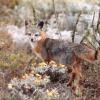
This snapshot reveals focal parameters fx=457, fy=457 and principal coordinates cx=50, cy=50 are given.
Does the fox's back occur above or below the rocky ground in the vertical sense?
above

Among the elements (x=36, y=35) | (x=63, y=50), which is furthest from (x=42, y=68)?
(x=36, y=35)

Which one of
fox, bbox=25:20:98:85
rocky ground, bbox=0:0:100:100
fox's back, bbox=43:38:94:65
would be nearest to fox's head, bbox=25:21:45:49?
fox, bbox=25:20:98:85

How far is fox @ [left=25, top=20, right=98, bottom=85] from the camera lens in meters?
9.11

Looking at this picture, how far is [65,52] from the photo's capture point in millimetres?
9469

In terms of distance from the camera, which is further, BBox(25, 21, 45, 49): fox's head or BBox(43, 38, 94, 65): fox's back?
BBox(25, 21, 45, 49): fox's head

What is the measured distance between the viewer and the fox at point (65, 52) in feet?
29.9

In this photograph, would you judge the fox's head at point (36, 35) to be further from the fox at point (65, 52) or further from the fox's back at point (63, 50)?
the fox's back at point (63, 50)

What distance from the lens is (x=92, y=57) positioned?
357 inches

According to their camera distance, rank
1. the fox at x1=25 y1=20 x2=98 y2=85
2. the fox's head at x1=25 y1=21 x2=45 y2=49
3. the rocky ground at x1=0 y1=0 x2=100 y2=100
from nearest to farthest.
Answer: the rocky ground at x1=0 y1=0 x2=100 y2=100, the fox at x1=25 y1=20 x2=98 y2=85, the fox's head at x1=25 y1=21 x2=45 y2=49

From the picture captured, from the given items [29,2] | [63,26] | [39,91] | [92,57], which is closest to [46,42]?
[92,57]

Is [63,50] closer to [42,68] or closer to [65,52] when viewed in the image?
[65,52]

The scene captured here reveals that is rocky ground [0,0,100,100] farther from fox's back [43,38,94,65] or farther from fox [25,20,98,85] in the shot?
fox's back [43,38,94,65]

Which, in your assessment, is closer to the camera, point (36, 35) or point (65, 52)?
point (65, 52)

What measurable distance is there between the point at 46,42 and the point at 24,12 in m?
6.99
